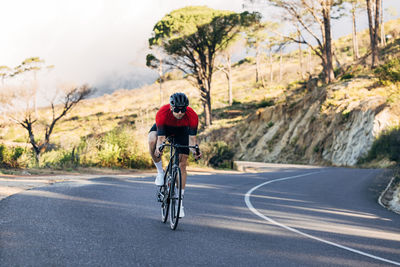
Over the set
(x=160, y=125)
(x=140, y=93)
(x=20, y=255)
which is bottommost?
(x=20, y=255)

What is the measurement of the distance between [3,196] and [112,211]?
2404 millimetres

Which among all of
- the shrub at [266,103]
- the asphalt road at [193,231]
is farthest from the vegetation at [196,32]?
the asphalt road at [193,231]

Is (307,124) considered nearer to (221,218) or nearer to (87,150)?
(87,150)

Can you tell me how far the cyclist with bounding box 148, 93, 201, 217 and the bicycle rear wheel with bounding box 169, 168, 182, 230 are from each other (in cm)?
14

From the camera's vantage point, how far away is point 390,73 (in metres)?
29.8

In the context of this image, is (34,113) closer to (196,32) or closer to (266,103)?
(196,32)

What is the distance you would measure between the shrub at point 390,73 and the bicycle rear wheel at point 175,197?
2661 centimetres

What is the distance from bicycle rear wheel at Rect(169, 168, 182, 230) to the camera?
6.26m

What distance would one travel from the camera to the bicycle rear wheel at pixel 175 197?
6.26m

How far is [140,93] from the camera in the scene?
11969cm

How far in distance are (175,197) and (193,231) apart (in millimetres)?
545

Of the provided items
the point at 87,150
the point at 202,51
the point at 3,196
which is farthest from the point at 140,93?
the point at 3,196

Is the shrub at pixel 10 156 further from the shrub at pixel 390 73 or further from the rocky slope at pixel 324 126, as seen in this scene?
the shrub at pixel 390 73

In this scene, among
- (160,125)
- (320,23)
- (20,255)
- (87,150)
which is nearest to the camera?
(20,255)
